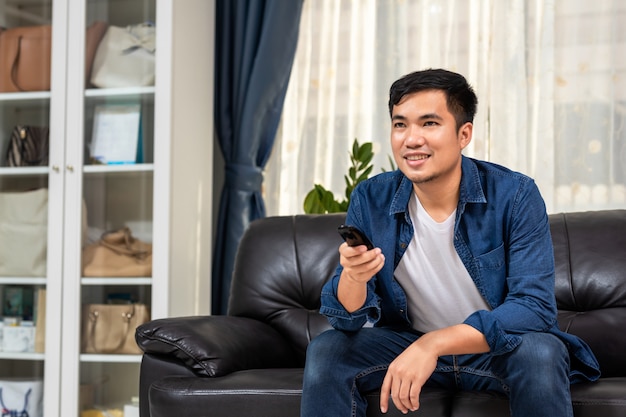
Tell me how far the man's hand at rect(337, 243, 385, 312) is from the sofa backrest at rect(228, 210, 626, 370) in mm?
639

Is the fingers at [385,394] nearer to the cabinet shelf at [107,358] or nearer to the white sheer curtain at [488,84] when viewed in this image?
the cabinet shelf at [107,358]

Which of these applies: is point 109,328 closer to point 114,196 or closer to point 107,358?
point 107,358

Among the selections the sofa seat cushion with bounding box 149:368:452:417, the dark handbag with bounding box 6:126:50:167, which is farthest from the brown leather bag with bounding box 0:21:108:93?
the sofa seat cushion with bounding box 149:368:452:417

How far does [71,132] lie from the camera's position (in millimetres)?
3070

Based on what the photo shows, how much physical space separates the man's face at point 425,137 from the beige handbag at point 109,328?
5.16ft

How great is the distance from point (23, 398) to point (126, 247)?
0.69 metres

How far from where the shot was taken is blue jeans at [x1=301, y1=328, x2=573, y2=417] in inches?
61.0

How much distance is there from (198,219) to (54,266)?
577 mm

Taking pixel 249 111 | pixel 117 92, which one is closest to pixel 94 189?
pixel 117 92

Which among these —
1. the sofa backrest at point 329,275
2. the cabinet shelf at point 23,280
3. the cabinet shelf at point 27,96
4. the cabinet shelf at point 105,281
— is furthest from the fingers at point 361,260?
the cabinet shelf at point 27,96

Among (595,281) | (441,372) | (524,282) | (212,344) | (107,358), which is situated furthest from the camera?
(107,358)

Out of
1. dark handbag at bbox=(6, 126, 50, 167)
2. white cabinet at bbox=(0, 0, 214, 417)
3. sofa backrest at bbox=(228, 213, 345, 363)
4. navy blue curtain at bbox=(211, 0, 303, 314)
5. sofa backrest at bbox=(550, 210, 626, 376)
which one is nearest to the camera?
sofa backrest at bbox=(550, 210, 626, 376)

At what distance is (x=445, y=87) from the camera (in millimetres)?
1793

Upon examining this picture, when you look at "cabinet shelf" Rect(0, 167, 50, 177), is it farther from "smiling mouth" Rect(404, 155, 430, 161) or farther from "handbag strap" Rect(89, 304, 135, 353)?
"smiling mouth" Rect(404, 155, 430, 161)
